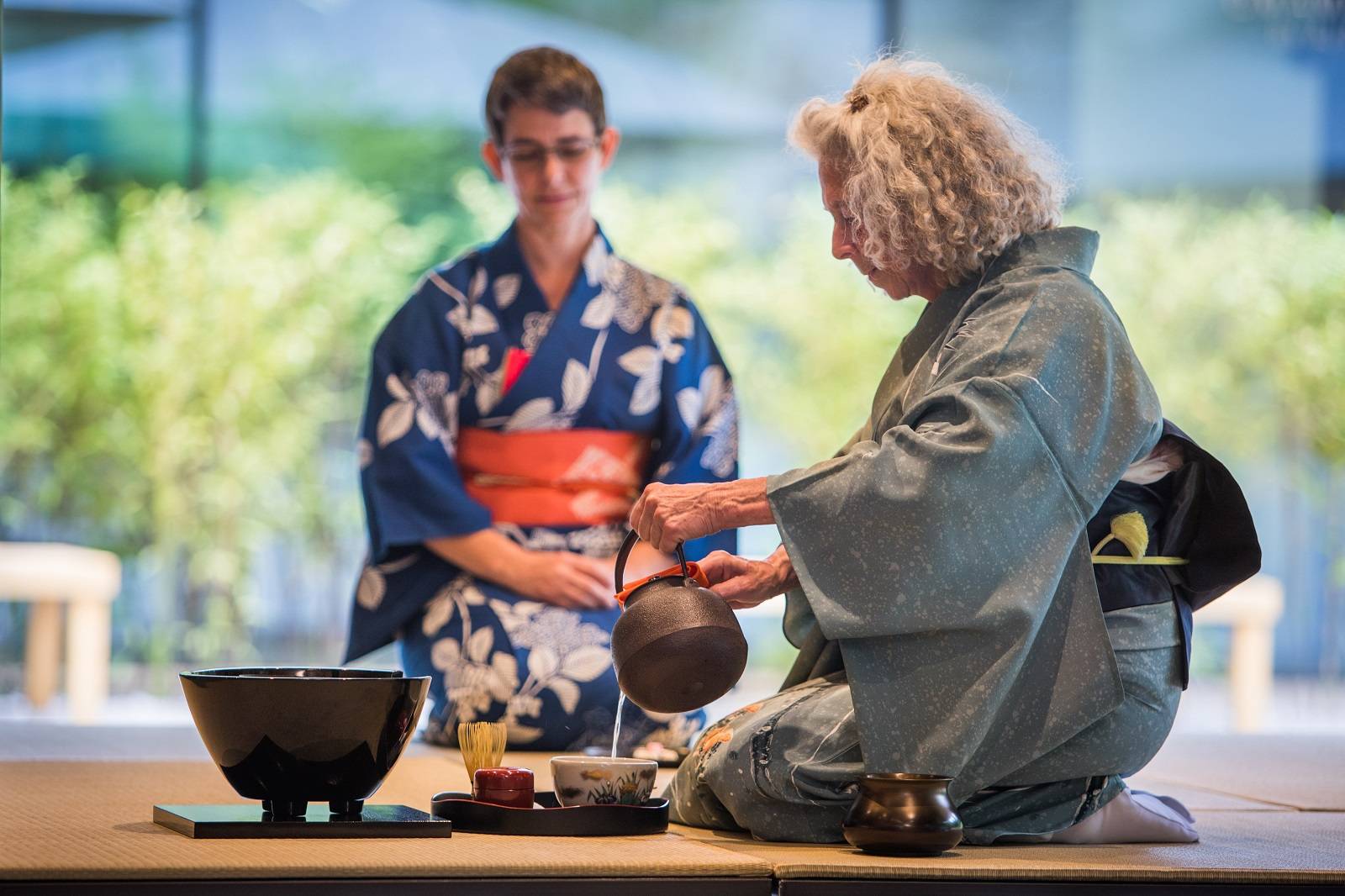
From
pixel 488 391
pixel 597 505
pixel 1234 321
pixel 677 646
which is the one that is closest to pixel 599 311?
pixel 488 391

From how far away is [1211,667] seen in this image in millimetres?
7406

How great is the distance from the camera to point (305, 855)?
1776mm

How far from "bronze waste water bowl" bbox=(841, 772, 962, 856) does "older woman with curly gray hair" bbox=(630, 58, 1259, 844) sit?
121mm

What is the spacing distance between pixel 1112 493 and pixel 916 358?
34 centimetres

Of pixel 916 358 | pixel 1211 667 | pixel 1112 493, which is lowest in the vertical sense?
pixel 1211 667

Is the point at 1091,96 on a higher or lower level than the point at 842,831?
higher

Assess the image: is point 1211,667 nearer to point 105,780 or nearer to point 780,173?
point 780,173

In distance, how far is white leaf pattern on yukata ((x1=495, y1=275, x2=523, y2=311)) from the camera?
370cm

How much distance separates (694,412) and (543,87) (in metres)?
0.78

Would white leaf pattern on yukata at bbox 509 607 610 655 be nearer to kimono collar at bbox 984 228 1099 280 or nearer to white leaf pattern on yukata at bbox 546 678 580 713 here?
white leaf pattern on yukata at bbox 546 678 580 713

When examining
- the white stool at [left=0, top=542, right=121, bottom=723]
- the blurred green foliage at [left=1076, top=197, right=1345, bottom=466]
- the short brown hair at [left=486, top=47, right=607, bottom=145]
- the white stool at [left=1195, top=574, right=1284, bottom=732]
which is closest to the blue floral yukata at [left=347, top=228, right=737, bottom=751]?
the short brown hair at [left=486, top=47, right=607, bottom=145]

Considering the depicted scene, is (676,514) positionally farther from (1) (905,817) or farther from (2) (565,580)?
(2) (565,580)

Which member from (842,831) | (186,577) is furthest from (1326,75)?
(842,831)

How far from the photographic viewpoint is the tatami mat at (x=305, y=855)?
1707 millimetres
